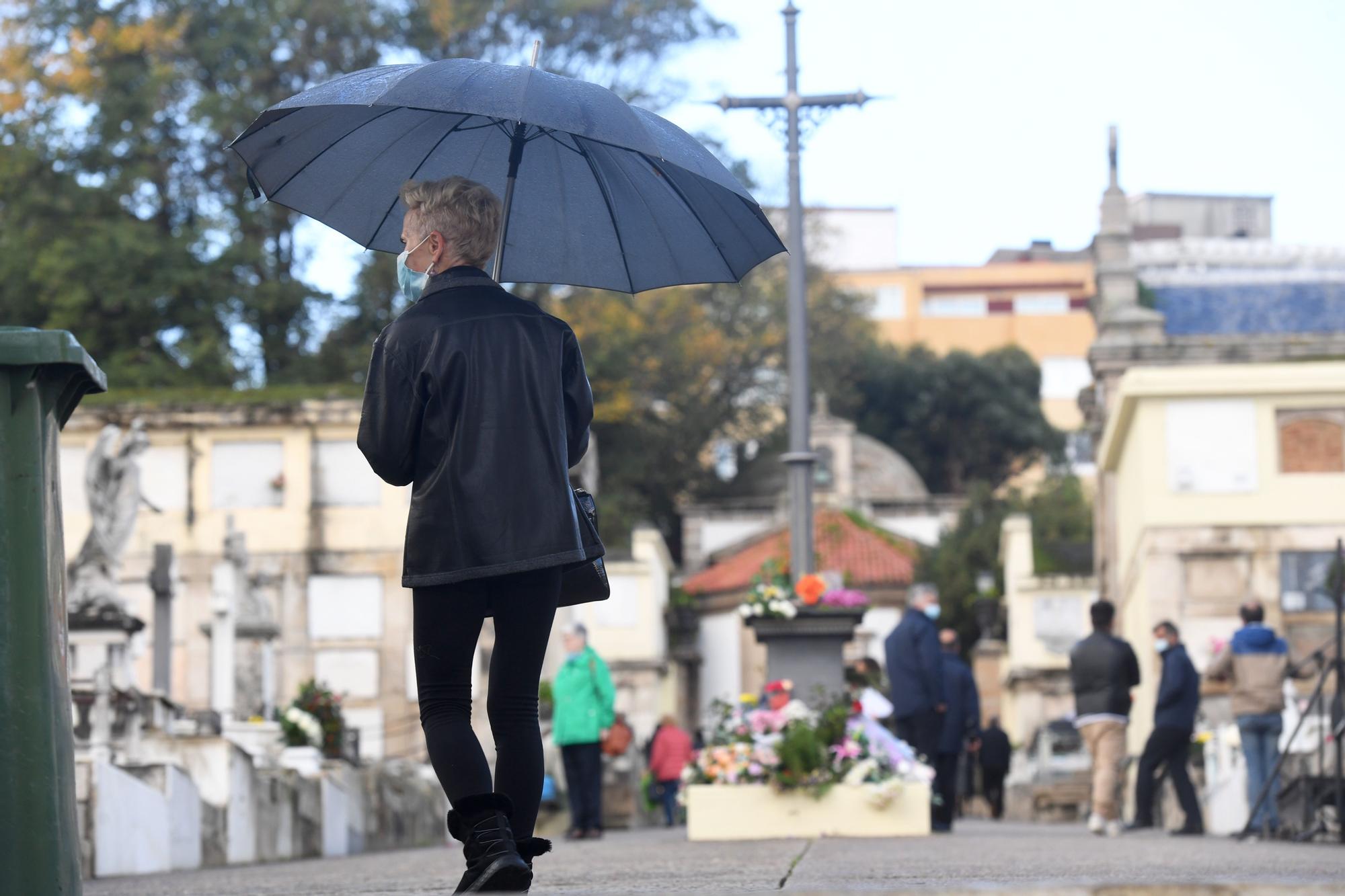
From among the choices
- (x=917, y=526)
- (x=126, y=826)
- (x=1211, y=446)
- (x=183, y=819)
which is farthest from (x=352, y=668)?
(x=917, y=526)

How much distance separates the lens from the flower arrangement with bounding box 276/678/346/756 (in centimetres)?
1931

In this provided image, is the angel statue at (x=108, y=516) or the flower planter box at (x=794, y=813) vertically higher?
the angel statue at (x=108, y=516)

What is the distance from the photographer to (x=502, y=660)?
548cm

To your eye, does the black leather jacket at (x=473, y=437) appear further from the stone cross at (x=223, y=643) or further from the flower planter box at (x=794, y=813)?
the stone cross at (x=223, y=643)

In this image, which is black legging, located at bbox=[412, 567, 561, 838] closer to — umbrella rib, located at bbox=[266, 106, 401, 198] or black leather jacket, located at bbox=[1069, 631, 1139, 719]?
umbrella rib, located at bbox=[266, 106, 401, 198]

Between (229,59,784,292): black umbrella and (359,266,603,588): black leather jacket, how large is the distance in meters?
1.01

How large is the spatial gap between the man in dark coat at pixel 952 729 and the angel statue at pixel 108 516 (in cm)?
654

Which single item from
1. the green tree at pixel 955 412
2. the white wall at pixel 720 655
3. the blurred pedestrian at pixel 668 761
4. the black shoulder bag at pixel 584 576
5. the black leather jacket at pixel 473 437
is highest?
the green tree at pixel 955 412

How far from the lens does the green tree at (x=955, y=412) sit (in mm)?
75125

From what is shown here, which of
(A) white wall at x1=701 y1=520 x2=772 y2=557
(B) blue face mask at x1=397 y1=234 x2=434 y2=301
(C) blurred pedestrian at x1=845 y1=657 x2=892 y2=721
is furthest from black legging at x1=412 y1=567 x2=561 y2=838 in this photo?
(A) white wall at x1=701 y1=520 x2=772 y2=557

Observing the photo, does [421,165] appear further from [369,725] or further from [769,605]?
[369,725]

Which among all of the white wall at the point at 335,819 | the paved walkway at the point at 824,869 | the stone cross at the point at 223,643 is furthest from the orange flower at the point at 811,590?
the stone cross at the point at 223,643

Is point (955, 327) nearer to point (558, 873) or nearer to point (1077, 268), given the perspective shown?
point (1077, 268)

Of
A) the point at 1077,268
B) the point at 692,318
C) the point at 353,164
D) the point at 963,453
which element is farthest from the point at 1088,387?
the point at 1077,268
